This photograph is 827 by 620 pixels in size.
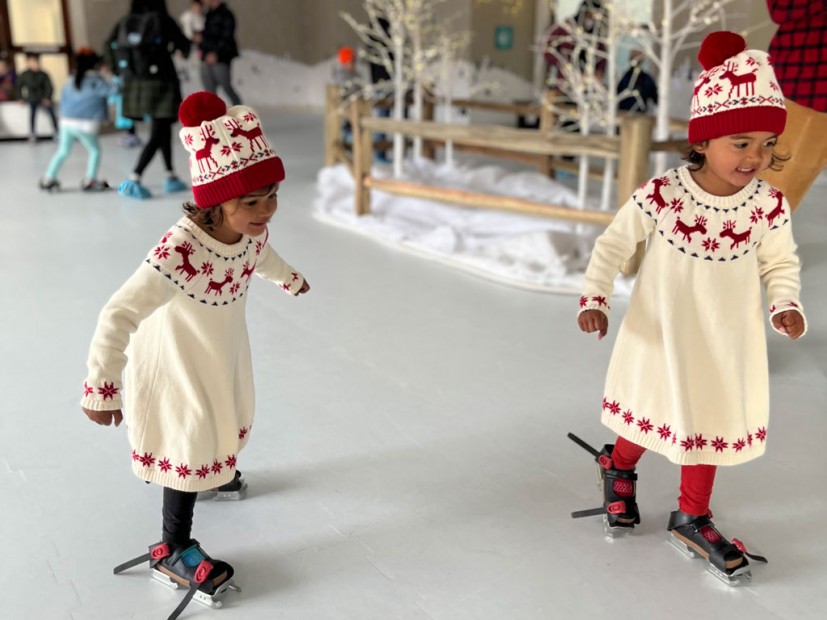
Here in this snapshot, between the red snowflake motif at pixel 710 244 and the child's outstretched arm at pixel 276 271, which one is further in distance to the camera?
the child's outstretched arm at pixel 276 271

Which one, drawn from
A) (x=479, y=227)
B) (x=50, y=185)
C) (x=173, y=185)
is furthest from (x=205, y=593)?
(x=50, y=185)

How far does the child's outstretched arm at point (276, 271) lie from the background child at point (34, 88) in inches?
329

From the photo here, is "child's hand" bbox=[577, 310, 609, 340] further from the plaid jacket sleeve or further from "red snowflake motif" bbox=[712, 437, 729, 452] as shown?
the plaid jacket sleeve

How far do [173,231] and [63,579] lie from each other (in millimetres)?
870

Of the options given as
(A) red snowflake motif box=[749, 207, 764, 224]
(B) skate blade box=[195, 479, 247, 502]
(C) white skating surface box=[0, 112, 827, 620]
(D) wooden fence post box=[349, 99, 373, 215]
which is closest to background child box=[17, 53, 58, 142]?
(D) wooden fence post box=[349, 99, 373, 215]

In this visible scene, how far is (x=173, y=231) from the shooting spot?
1743 millimetres

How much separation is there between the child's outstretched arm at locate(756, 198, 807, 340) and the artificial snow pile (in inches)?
82.1

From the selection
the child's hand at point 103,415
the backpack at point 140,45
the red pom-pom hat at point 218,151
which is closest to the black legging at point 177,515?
the child's hand at point 103,415

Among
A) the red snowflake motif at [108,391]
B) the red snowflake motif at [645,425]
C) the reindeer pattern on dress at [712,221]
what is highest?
the reindeer pattern on dress at [712,221]

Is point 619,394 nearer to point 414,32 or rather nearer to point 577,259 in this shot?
point 577,259

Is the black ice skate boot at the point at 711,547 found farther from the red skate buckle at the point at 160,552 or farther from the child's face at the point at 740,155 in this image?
the red skate buckle at the point at 160,552

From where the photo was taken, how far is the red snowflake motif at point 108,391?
169 centimetres

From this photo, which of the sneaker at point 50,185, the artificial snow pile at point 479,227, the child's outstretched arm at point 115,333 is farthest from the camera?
the sneaker at point 50,185

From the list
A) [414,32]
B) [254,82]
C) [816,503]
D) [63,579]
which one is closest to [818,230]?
[816,503]
